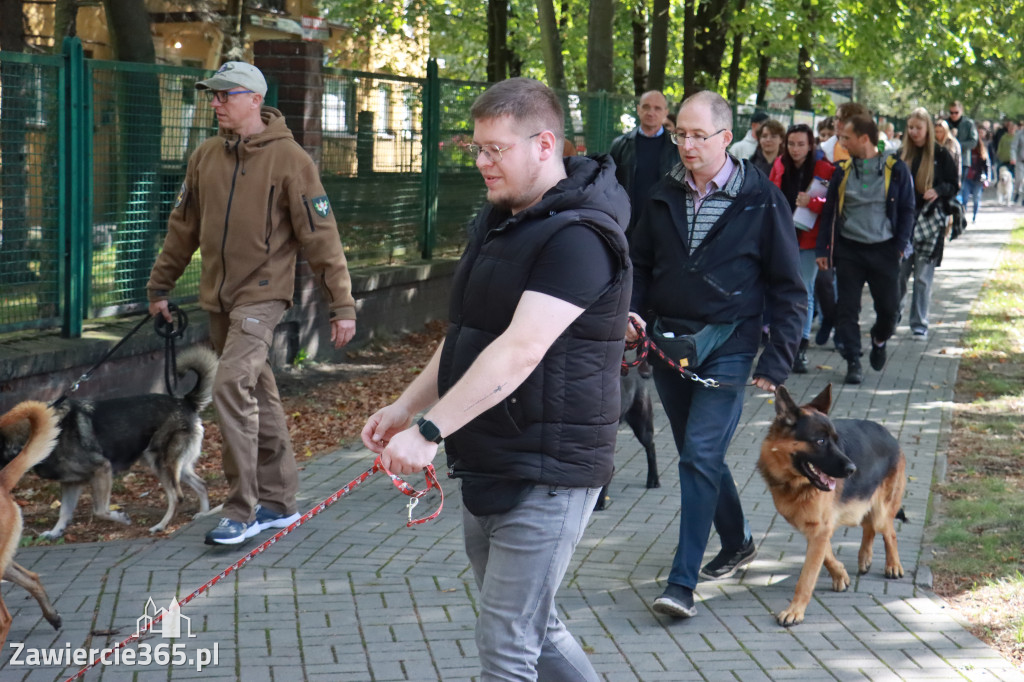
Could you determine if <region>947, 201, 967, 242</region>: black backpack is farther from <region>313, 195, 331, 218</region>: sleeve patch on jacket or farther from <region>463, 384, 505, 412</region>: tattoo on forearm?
<region>463, 384, 505, 412</region>: tattoo on forearm

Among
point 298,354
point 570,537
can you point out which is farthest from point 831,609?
point 298,354

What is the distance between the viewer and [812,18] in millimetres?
20156

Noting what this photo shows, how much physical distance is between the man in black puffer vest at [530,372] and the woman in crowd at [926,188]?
8.00m

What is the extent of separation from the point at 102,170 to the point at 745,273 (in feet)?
16.2

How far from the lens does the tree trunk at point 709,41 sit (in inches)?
801

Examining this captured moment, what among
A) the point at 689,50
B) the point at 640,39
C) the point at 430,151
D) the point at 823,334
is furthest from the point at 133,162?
the point at 640,39

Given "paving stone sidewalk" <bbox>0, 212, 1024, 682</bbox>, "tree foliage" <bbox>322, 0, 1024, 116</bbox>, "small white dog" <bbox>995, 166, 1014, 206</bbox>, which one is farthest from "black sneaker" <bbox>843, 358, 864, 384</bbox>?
"small white dog" <bbox>995, 166, 1014, 206</bbox>

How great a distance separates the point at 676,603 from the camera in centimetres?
491

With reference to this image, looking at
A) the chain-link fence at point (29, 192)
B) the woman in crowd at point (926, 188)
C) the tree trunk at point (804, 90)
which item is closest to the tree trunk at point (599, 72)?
the woman in crowd at point (926, 188)

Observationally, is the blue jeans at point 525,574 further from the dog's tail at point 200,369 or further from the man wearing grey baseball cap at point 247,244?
the dog's tail at point 200,369

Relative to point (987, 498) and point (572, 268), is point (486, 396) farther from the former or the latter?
point (987, 498)

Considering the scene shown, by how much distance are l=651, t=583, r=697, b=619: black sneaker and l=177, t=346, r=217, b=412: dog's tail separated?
2.70 m

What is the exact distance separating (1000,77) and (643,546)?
2050 inches

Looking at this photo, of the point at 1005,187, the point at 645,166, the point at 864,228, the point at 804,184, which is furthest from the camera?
the point at 1005,187
